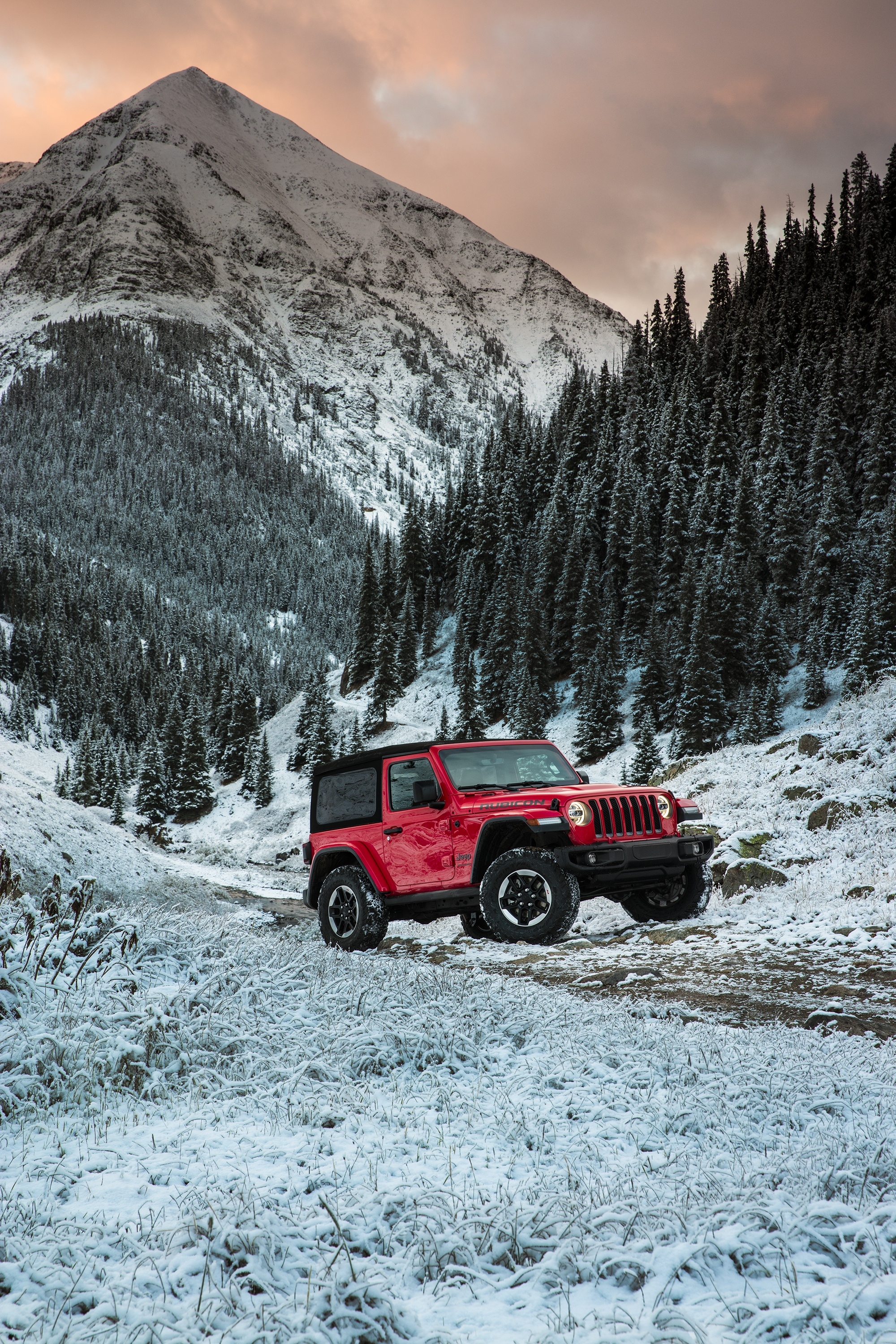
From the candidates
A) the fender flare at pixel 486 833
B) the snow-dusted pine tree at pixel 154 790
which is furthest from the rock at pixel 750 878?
the snow-dusted pine tree at pixel 154 790

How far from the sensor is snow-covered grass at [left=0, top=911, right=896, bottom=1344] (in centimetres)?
269

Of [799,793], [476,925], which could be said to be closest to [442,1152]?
[476,925]

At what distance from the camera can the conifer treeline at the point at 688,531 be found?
5272cm

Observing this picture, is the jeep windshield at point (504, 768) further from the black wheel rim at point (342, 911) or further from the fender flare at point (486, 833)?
the black wheel rim at point (342, 911)

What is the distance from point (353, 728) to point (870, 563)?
43.7m

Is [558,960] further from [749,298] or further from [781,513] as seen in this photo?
[749,298]

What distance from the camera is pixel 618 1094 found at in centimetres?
466

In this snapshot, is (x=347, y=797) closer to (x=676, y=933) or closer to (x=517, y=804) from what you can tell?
→ (x=517, y=804)

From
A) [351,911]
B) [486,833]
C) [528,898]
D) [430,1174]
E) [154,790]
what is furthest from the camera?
[154,790]

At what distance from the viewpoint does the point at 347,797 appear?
1159 cm

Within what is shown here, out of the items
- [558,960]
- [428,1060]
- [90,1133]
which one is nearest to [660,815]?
[558,960]

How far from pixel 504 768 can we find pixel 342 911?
10.5 feet

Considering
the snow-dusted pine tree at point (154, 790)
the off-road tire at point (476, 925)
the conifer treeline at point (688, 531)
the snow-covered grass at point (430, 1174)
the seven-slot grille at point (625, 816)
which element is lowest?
the snow-covered grass at point (430, 1174)

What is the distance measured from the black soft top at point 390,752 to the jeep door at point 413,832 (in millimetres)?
133
